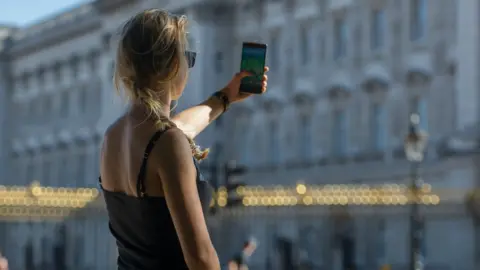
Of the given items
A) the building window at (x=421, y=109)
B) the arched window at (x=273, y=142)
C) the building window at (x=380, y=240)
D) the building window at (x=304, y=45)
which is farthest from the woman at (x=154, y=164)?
the arched window at (x=273, y=142)

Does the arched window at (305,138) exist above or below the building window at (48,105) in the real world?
below

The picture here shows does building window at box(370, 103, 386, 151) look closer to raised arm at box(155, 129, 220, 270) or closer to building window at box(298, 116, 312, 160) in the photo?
building window at box(298, 116, 312, 160)

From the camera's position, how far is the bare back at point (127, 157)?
360 centimetres

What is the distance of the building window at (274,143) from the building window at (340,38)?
4.97 meters

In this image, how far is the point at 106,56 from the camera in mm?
65938

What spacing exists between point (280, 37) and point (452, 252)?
2093 centimetres

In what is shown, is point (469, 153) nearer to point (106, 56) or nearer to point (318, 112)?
point (318, 112)

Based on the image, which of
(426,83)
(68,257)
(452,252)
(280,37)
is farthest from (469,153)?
(280,37)

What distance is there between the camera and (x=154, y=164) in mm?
3547

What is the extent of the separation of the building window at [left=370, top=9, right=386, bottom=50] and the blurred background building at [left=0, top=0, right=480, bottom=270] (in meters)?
0.05

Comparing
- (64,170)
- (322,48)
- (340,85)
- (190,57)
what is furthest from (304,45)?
(190,57)

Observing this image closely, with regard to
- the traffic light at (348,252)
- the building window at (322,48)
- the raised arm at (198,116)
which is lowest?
the traffic light at (348,252)

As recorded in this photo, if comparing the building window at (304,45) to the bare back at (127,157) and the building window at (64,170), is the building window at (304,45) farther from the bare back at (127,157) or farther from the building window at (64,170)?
the bare back at (127,157)

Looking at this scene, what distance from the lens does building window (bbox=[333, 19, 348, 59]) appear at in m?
46.4
